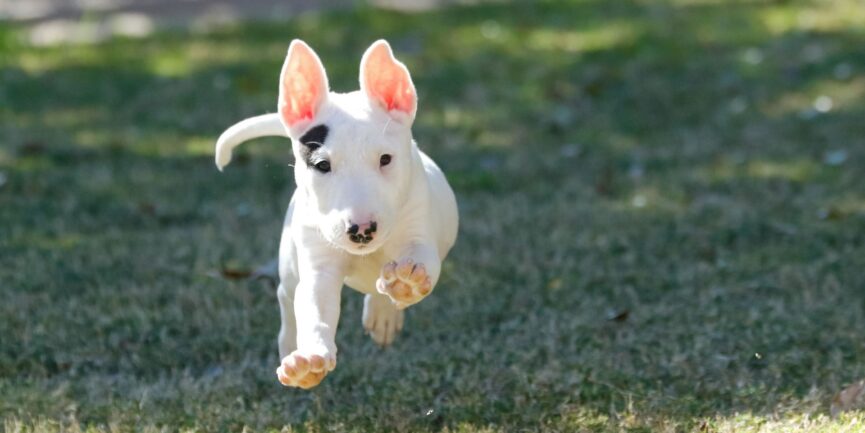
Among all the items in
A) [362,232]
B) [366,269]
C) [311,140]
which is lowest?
[366,269]

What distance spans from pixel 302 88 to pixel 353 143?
224 mm

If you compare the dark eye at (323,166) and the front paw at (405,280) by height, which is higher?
the dark eye at (323,166)

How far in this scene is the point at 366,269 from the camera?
3529 mm

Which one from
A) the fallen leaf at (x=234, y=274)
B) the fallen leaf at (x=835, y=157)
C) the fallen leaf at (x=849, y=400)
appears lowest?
the fallen leaf at (x=835, y=157)

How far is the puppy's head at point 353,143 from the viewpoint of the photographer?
319 centimetres

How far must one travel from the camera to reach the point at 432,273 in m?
3.32

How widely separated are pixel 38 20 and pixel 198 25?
1183 millimetres

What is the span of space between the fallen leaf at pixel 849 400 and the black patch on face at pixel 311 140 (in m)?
1.58


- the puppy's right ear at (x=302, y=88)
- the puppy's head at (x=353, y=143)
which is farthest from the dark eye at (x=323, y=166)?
the puppy's right ear at (x=302, y=88)

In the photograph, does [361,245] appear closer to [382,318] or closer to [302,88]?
[302,88]

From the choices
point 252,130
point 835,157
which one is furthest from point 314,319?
point 835,157

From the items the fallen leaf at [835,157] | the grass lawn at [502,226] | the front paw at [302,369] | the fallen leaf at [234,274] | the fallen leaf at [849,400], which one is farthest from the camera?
the fallen leaf at [835,157]

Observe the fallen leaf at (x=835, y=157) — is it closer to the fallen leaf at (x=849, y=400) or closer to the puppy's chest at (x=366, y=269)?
the fallen leaf at (x=849, y=400)

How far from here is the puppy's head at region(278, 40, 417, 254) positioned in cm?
319
